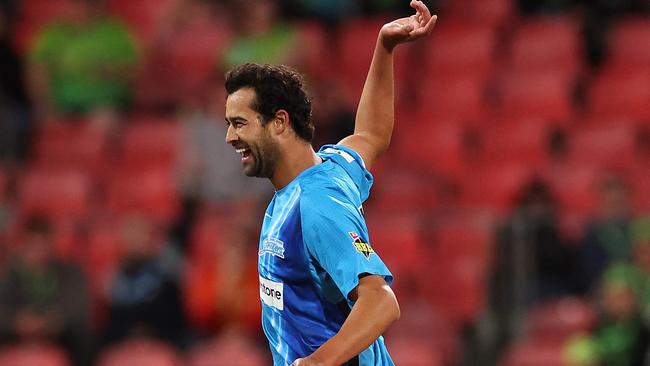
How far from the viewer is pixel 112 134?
11.5 meters

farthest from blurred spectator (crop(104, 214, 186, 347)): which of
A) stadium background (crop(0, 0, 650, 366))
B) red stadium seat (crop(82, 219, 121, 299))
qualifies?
red stadium seat (crop(82, 219, 121, 299))

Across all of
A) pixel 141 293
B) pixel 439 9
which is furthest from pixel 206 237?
pixel 439 9

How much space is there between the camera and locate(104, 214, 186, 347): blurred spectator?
910 centimetres

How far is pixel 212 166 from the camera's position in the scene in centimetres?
1011

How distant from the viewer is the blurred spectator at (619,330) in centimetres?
800

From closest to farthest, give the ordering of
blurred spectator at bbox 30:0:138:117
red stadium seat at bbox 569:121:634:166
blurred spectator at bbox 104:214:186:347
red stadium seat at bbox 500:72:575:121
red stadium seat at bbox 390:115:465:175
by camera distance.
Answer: blurred spectator at bbox 104:214:186:347
red stadium seat at bbox 569:121:634:166
red stadium seat at bbox 390:115:465:175
red stadium seat at bbox 500:72:575:121
blurred spectator at bbox 30:0:138:117

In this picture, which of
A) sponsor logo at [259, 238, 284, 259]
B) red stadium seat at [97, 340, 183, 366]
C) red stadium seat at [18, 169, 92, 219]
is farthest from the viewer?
red stadium seat at [18, 169, 92, 219]

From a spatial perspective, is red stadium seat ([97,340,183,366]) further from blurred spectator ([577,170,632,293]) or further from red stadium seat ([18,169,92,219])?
blurred spectator ([577,170,632,293])

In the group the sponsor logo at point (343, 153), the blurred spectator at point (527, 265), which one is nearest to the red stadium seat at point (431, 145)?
the blurred spectator at point (527, 265)

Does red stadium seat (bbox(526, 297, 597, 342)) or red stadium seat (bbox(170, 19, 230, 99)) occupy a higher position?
red stadium seat (bbox(170, 19, 230, 99))

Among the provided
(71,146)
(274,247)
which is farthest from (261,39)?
(274,247)

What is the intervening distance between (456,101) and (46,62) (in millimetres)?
3628

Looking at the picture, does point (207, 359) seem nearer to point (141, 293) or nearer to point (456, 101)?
point (141, 293)

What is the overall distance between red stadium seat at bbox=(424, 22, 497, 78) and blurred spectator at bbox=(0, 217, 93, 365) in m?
3.83
